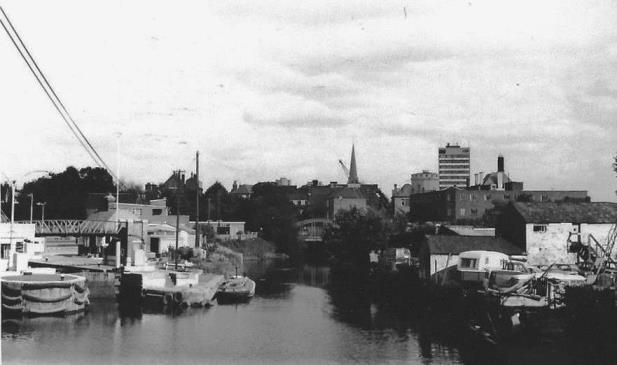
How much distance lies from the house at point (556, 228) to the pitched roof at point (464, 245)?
153 cm

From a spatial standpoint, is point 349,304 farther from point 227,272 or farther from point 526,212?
point 227,272

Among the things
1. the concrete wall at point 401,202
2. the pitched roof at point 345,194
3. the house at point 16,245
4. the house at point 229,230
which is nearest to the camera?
the house at point 16,245

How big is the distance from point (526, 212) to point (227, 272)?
32738mm

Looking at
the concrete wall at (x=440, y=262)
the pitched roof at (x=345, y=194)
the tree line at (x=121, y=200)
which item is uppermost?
the pitched roof at (x=345, y=194)

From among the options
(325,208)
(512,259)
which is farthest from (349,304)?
(325,208)

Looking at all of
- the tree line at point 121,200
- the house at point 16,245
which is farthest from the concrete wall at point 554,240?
the tree line at point 121,200

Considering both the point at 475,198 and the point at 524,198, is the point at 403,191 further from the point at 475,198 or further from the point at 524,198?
the point at 524,198

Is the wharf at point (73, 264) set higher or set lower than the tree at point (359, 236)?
lower

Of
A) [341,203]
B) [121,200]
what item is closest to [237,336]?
[121,200]

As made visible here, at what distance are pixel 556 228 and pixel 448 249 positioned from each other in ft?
34.7

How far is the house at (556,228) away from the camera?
5950cm

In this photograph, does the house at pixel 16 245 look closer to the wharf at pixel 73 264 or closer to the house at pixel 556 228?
the wharf at pixel 73 264

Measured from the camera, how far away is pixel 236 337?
4053cm

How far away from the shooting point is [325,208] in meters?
167
